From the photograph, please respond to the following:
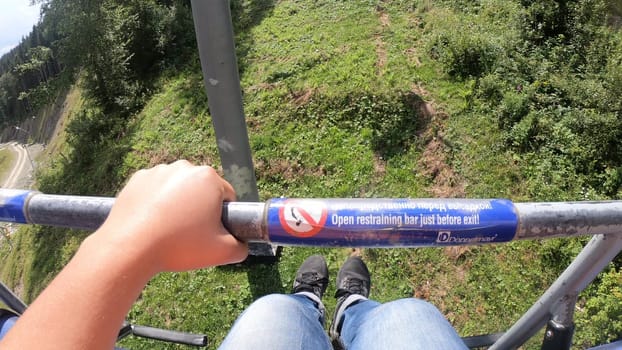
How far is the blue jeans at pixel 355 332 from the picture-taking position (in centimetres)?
150

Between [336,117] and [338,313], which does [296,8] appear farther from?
[338,313]

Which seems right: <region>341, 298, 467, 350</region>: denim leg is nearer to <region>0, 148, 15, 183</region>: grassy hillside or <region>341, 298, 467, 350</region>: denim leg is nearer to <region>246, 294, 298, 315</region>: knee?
<region>246, 294, 298, 315</region>: knee

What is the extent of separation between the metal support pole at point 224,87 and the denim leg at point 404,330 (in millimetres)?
2021

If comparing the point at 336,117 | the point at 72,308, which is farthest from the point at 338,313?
the point at 336,117

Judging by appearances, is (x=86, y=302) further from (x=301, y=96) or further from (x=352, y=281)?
(x=301, y=96)

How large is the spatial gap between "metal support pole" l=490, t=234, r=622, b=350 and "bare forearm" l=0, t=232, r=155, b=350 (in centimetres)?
127

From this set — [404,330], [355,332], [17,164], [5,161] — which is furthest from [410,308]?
[5,161]

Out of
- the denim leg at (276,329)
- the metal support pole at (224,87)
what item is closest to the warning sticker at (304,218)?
the denim leg at (276,329)

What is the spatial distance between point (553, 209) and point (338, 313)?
1790 mm

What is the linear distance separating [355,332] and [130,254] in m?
1.38

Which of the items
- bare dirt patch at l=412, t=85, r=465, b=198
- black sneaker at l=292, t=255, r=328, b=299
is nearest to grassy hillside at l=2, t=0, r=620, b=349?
bare dirt patch at l=412, t=85, r=465, b=198

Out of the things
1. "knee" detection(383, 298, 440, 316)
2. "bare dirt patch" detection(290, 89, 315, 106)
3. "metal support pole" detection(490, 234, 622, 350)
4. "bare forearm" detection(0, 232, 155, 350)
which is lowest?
"knee" detection(383, 298, 440, 316)

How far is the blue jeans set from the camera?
1.50 metres

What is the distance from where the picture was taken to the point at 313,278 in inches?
126
